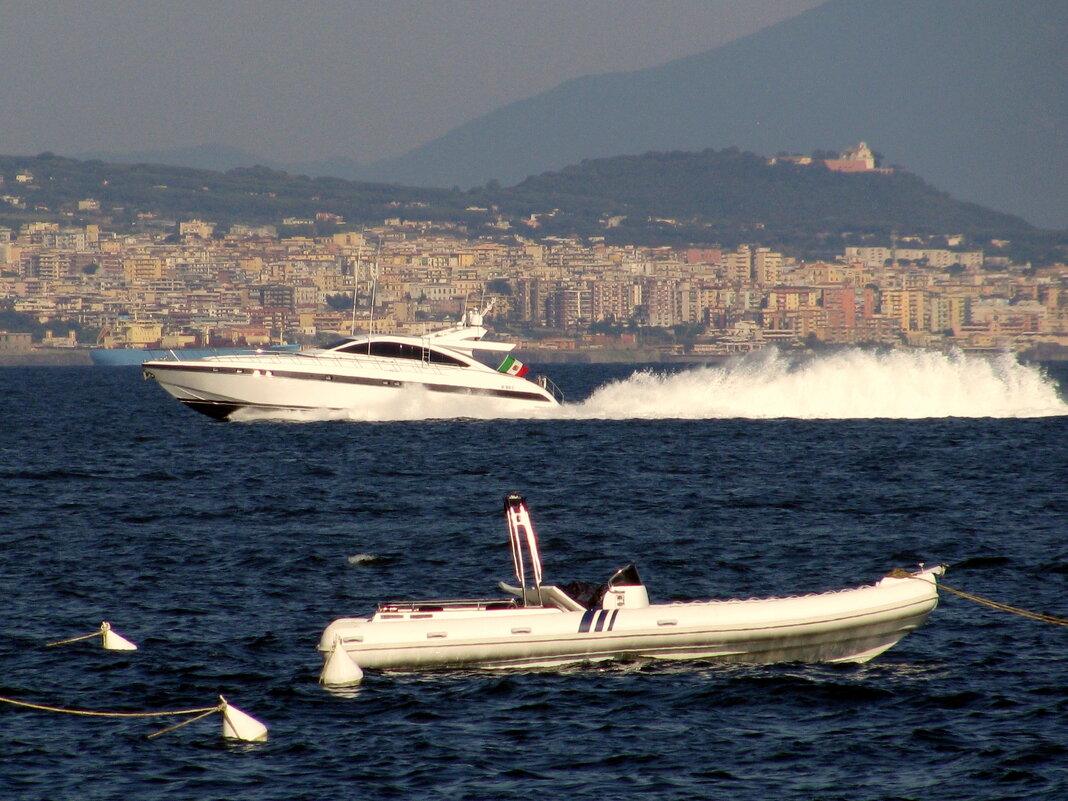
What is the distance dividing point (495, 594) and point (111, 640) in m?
5.64

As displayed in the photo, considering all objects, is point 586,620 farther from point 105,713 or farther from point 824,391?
point 824,391

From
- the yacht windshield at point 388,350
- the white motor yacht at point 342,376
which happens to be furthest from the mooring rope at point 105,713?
the yacht windshield at point 388,350

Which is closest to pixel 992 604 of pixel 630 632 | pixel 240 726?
pixel 630 632

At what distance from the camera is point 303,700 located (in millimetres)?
15289

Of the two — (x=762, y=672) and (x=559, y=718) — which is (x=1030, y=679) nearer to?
(x=762, y=672)

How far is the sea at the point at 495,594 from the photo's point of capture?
13.3 meters

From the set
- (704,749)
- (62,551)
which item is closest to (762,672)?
(704,749)

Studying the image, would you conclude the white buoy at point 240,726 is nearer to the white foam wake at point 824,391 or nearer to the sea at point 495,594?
the sea at point 495,594

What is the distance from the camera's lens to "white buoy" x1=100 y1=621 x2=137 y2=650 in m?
17.3

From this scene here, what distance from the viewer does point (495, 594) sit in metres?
20.8

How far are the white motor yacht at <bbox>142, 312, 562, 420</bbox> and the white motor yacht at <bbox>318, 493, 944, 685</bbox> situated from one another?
3000 centimetres

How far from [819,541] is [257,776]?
14.9 metres

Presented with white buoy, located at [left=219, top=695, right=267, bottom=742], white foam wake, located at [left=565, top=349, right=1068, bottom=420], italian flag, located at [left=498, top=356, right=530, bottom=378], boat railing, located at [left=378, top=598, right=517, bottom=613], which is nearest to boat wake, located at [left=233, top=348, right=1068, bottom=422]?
white foam wake, located at [left=565, top=349, right=1068, bottom=420]

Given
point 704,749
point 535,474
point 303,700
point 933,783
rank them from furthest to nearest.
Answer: point 535,474
point 303,700
point 704,749
point 933,783
